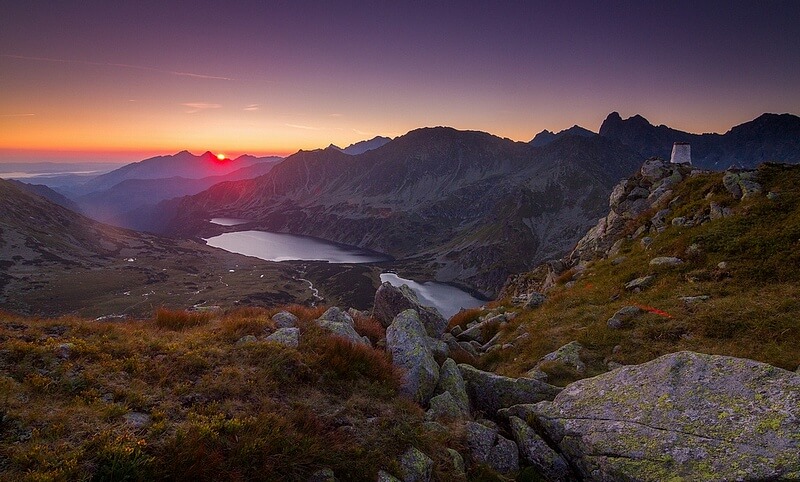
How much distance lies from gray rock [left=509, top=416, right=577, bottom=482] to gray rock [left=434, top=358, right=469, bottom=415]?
1944 millimetres

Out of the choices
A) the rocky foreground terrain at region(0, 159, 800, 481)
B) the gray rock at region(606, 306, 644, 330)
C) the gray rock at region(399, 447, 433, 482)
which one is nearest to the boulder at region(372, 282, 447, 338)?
the rocky foreground terrain at region(0, 159, 800, 481)

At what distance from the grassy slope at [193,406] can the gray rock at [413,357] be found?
2.65 ft

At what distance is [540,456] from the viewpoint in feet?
29.8

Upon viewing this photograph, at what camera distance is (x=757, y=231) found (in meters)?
18.2

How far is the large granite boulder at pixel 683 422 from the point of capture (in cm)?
705

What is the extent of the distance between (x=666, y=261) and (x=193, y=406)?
23406 millimetres

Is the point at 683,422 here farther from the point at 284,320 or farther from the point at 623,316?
the point at 284,320

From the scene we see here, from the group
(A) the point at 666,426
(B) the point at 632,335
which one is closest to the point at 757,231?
(B) the point at 632,335

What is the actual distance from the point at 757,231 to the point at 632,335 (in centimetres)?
974

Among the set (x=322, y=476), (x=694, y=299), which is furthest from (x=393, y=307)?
(x=694, y=299)

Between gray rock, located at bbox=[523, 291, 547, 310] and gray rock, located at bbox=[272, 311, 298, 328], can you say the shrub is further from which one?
gray rock, located at bbox=[523, 291, 547, 310]

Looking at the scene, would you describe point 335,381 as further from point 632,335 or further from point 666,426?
point 632,335

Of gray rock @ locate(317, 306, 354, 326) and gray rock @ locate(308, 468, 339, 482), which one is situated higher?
gray rock @ locate(317, 306, 354, 326)

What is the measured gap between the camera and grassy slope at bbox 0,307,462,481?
6.73m
